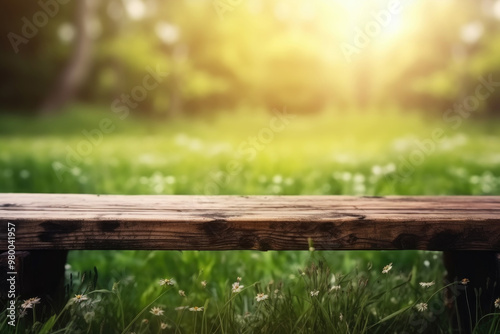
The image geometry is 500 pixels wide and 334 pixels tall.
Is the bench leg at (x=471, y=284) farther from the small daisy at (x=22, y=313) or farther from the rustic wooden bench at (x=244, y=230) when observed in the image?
the small daisy at (x=22, y=313)

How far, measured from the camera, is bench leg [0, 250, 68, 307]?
186cm

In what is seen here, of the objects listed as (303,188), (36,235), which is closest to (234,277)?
(36,235)

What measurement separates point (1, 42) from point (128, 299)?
17.7m

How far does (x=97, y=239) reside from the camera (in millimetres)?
1835

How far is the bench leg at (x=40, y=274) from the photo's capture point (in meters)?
1.86

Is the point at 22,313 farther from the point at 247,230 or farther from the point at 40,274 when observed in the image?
the point at 247,230

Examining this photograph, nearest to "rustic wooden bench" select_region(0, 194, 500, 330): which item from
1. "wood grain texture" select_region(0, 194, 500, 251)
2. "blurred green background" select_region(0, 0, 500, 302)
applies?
"wood grain texture" select_region(0, 194, 500, 251)

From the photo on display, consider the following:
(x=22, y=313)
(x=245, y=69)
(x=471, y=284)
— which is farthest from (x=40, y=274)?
(x=245, y=69)

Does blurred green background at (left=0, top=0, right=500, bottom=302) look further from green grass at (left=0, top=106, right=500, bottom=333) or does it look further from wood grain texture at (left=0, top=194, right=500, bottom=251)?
wood grain texture at (left=0, top=194, right=500, bottom=251)

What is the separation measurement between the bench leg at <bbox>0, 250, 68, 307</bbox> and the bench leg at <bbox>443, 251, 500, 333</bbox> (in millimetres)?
1513

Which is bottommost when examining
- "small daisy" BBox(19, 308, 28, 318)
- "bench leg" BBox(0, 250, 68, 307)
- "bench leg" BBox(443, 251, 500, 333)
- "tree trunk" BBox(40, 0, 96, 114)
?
"bench leg" BBox(443, 251, 500, 333)

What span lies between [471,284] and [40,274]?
5.24ft

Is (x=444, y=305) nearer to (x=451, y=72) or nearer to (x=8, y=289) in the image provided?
(x=8, y=289)

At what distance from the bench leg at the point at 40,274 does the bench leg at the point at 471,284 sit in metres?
1.51
